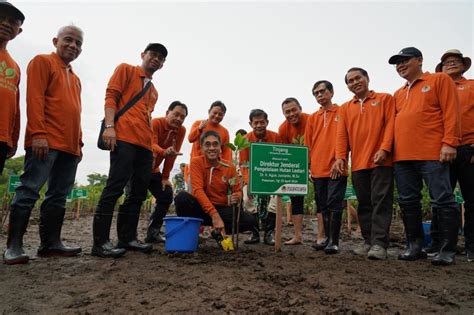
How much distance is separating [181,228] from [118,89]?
5.23ft

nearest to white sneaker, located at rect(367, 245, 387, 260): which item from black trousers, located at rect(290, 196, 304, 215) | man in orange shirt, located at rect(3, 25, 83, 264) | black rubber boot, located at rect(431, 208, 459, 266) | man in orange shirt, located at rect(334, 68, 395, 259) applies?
man in orange shirt, located at rect(334, 68, 395, 259)

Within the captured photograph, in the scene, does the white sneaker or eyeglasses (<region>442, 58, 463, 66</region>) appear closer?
the white sneaker

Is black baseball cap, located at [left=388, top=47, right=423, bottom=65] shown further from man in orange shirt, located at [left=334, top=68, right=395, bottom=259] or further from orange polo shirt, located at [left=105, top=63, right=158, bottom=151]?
orange polo shirt, located at [left=105, top=63, right=158, bottom=151]

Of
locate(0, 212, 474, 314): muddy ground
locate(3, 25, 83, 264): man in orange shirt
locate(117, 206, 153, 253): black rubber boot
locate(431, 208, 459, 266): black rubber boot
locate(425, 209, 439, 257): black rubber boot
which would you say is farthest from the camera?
locate(425, 209, 439, 257): black rubber boot

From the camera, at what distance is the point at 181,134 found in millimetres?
4781

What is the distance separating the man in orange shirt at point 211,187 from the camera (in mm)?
3807

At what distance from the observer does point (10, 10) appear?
2.87 meters

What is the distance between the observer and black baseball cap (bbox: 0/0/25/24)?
282 centimetres

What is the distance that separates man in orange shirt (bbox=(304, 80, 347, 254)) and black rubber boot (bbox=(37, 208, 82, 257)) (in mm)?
2856

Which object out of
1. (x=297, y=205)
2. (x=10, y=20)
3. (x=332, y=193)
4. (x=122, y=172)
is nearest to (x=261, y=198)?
(x=297, y=205)

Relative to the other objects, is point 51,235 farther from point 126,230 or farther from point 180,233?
point 180,233

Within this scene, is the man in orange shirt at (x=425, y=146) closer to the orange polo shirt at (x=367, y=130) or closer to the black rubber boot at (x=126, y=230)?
the orange polo shirt at (x=367, y=130)

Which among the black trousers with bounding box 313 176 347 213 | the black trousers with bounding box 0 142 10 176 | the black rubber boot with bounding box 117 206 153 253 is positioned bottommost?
the black rubber boot with bounding box 117 206 153 253

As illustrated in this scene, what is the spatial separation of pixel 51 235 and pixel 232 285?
7.10 ft
